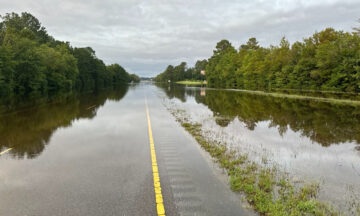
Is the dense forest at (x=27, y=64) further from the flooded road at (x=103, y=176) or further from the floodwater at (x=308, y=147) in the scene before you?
the floodwater at (x=308, y=147)

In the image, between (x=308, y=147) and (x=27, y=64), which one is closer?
(x=308, y=147)

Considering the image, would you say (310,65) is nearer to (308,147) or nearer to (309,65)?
(309,65)

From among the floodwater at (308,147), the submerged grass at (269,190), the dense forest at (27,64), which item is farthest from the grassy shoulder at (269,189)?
the dense forest at (27,64)

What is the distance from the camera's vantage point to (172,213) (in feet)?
13.3

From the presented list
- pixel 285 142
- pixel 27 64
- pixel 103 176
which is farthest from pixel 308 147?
pixel 27 64

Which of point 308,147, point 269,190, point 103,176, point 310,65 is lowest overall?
point 308,147

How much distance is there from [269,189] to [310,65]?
49.3 metres

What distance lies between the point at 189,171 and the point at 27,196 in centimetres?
370

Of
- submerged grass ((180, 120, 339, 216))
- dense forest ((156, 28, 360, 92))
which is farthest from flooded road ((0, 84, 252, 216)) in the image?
dense forest ((156, 28, 360, 92))

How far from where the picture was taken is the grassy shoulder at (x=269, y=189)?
4.25 metres

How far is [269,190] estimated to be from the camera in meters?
5.09

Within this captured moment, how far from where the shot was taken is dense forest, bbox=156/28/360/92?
38281 millimetres

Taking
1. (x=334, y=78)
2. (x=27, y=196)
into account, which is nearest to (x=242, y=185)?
(x=27, y=196)

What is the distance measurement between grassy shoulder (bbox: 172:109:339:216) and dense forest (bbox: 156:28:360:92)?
125 feet
